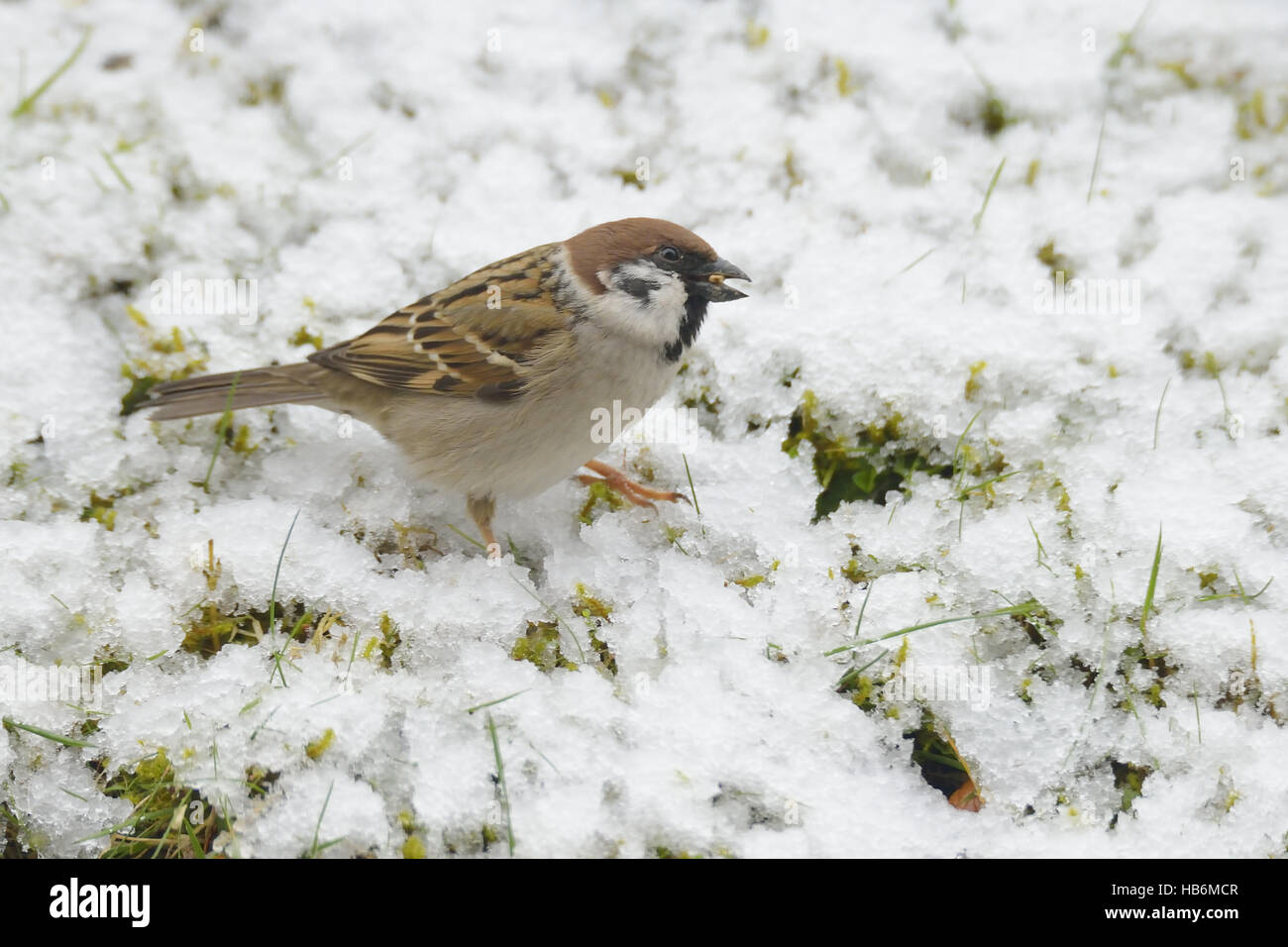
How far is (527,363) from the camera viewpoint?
2.83 m

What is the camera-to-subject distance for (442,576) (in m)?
2.83

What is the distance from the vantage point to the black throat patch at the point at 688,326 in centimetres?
286

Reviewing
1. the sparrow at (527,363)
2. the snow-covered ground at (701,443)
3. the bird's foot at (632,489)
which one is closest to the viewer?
the snow-covered ground at (701,443)

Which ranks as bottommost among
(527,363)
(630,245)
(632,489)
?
(632,489)

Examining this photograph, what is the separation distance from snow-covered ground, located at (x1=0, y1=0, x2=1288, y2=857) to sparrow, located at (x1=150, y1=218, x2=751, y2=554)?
219mm

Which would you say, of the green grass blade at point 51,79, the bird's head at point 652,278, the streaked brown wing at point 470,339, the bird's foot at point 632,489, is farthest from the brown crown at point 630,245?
the green grass blade at point 51,79

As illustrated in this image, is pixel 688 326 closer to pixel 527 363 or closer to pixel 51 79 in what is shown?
pixel 527 363

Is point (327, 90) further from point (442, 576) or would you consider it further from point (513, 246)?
point (442, 576)

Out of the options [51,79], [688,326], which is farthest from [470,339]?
[51,79]

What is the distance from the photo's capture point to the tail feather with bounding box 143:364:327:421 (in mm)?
3018

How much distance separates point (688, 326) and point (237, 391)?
1358mm

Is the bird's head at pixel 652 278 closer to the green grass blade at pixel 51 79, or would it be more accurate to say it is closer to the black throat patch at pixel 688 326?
the black throat patch at pixel 688 326
